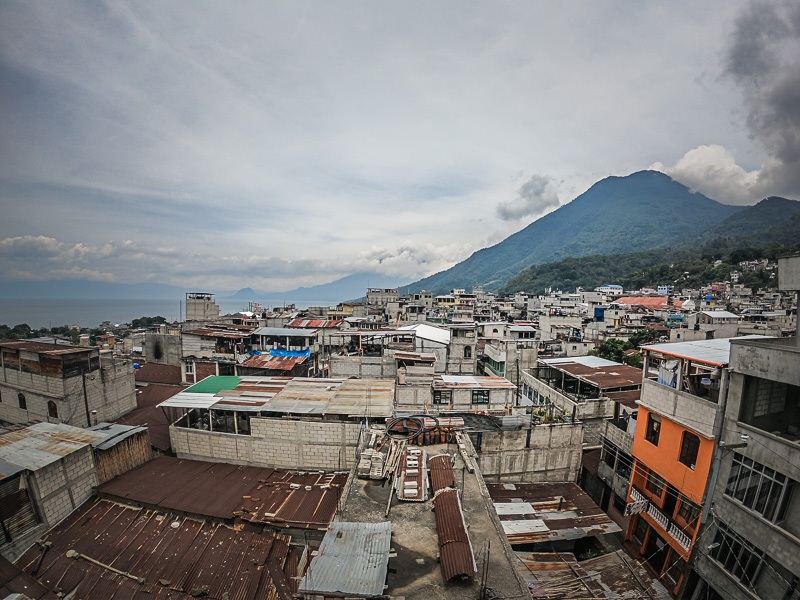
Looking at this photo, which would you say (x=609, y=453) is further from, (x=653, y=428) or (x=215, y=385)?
(x=215, y=385)

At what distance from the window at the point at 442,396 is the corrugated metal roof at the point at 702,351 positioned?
995cm

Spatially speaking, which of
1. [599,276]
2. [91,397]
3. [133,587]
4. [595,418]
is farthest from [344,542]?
[599,276]

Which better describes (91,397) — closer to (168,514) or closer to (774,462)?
(168,514)

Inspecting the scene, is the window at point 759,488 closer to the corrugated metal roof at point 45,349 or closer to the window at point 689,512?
the window at point 689,512

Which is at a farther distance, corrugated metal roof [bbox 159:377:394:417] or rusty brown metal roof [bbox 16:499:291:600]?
corrugated metal roof [bbox 159:377:394:417]

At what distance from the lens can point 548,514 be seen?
14.5 metres

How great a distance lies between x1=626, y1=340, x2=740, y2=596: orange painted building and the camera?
38.9 ft

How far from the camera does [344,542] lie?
22.9ft

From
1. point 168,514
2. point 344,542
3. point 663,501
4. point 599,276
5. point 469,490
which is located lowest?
point 663,501

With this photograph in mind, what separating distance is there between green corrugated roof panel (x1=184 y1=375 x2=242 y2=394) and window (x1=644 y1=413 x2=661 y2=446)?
19.7m

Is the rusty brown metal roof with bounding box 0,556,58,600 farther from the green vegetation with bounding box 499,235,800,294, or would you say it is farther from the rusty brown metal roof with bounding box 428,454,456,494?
the green vegetation with bounding box 499,235,800,294

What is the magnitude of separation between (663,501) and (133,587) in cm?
1847

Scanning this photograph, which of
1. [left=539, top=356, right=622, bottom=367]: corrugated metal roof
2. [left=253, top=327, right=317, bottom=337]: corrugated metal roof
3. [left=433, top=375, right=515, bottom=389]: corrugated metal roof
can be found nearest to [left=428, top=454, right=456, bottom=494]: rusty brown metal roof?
[left=433, top=375, right=515, bottom=389]: corrugated metal roof

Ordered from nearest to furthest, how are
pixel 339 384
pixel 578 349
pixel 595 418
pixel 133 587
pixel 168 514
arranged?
pixel 133 587
pixel 168 514
pixel 339 384
pixel 595 418
pixel 578 349
